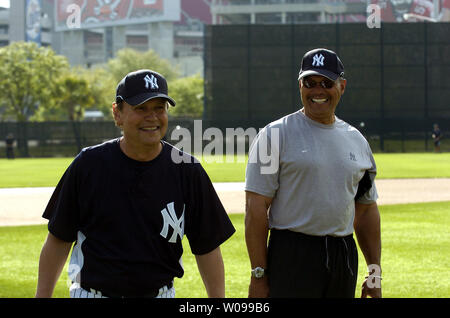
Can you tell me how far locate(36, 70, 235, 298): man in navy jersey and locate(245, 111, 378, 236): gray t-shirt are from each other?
631 millimetres

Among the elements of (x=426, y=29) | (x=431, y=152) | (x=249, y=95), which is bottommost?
(x=431, y=152)

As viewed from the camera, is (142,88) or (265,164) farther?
(265,164)

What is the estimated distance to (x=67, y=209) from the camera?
3.71 metres

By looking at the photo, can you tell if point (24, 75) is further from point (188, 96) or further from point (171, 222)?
point (171, 222)

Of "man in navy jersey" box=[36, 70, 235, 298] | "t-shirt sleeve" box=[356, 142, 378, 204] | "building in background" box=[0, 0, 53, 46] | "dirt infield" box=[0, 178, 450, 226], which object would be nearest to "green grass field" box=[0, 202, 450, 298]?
"dirt infield" box=[0, 178, 450, 226]

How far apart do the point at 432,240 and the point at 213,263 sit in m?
8.37

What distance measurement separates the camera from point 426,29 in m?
51.0

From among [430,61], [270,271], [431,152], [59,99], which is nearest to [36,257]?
[270,271]

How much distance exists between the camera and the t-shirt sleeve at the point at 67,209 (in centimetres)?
367

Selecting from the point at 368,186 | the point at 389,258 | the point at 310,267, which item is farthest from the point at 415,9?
the point at 310,267

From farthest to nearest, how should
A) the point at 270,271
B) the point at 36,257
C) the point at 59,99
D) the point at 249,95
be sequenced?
1. the point at 59,99
2. the point at 249,95
3. the point at 36,257
4. the point at 270,271

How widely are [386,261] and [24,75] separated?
180ft

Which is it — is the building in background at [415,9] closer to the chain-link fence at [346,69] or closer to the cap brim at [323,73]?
the chain-link fence at [346,69]
